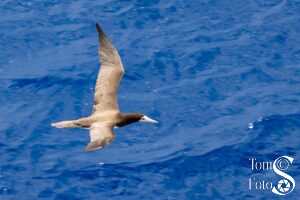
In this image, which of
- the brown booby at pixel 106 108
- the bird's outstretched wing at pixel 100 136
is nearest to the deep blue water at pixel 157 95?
the brown booby at pixel 106 108

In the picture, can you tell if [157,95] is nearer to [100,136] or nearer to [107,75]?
[107,75]

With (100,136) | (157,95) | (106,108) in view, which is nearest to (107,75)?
(106,108)

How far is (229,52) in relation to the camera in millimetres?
23047

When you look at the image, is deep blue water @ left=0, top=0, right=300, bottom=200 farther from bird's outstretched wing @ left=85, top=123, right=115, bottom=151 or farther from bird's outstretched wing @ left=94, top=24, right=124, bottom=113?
bird's outstretched wing @ left=85, top=123, right=115, bottom=151

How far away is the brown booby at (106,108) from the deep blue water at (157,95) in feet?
5.33

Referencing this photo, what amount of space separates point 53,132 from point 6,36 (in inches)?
182

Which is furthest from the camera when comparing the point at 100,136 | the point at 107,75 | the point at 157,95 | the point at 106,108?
the point at 157,95

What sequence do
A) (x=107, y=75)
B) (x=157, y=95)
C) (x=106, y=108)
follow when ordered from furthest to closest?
(x=157, y=95) → (x=107, y=75) → (x=106, y=108)

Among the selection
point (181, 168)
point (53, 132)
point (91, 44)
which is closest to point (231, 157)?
point (181, 168)

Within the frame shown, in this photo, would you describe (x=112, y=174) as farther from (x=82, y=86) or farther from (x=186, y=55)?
(x=186, y=55)

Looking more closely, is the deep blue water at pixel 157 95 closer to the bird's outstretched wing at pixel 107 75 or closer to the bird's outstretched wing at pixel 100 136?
the bird's outstretched wing at pixel 107 75

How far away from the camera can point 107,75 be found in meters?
18.4

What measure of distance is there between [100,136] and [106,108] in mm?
1663

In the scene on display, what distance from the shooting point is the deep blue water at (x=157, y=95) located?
18641 millimetres
